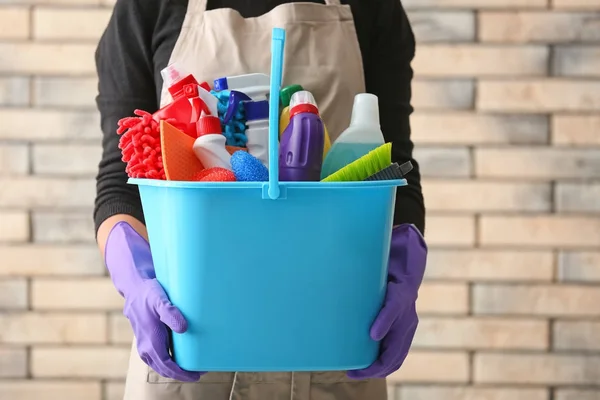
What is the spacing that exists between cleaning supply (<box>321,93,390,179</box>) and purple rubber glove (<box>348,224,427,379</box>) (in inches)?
5.1

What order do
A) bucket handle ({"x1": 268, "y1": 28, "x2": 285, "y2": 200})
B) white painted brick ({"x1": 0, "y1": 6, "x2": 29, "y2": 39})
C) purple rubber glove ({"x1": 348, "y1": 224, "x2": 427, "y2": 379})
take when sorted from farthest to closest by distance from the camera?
white painted brick ({"x1": 0, "y1": 6, "x2": 29, "y2": 39}) < purple rubber glove ({"x1": 348, "y1": 224, "x2": 427, "y2": 379}) < bucket handle ({"x1": 268, "y1": 28, "x2": 285, "y2": 200})

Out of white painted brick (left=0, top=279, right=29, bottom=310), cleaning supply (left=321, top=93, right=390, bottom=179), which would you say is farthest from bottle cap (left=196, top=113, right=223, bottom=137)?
white painted brick (left=0, top=279, right=29, bottom=310)

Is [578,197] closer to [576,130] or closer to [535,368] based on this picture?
[576,130]

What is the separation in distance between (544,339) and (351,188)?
35.0 inches

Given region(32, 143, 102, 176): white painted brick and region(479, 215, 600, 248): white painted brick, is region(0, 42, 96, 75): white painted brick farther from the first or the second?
region(479, 215, 600, 248): white painted brick

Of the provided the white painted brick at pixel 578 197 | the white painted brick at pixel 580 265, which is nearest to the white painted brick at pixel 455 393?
the white painted brick at pixel 580 265

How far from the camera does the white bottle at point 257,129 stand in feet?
2.19

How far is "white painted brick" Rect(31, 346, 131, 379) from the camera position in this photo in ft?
4.29

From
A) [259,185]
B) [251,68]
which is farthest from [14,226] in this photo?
[259,185]

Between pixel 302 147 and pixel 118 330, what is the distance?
82 centimetres

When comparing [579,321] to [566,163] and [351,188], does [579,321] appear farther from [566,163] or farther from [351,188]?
[351,188]

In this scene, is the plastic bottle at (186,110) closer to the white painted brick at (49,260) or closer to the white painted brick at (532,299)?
the white painted brick at (49,260)

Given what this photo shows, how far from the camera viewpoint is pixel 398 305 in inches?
25.9

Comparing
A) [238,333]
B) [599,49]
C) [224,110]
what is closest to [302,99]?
[224,110]
